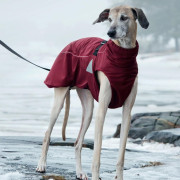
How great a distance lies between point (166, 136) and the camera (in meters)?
11.2

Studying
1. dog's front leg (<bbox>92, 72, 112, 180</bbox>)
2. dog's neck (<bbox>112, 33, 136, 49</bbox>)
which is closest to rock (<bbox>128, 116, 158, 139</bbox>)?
dog's front leg (<bbox>92, 72, 112, 180</bbox>)

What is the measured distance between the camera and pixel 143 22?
658cm

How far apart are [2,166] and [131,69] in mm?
2292

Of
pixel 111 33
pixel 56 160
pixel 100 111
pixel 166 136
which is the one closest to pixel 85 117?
pixel 100 111

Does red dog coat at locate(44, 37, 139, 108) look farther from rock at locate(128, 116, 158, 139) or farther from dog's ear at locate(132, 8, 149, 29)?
rock at locate(128, 116, 158, 139)

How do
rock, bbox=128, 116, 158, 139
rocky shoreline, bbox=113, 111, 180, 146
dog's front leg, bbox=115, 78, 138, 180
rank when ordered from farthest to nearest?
rock, bbox=128, 116, 158, 139 → rocky shoreline, bbox=113, 111, 180, 146 → dog's front leg, bbox=115, 78, 138, 180

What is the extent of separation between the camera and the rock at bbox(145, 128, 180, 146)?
10.9m

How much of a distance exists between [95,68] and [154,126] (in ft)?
20.9

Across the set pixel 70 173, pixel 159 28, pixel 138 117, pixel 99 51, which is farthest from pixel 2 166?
pixel 159 28

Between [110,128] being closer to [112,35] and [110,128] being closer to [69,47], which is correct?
[69,47]

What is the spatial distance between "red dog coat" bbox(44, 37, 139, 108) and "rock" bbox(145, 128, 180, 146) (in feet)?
13.0

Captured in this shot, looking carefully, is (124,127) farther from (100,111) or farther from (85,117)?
(85,117)

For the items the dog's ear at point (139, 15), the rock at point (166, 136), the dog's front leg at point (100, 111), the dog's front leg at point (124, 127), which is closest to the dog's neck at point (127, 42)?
the dog's ear at point (139, 15)

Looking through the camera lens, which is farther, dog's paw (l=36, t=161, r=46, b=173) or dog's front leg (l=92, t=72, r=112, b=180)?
dog's paw (l=36, t=161, r=46, b=173)
